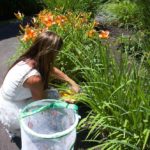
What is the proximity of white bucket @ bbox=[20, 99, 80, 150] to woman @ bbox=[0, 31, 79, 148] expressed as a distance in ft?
0.64

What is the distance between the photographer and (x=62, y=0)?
25.8ft

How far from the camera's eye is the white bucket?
3580mm

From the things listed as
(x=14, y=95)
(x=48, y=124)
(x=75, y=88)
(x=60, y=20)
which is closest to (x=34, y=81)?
(x=14, y=95)

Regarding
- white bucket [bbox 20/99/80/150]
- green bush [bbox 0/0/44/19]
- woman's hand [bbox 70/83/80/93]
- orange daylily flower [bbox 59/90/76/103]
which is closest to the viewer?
white bucket [bbox 20/99/80/150]

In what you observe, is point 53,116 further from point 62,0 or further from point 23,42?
point 62,0

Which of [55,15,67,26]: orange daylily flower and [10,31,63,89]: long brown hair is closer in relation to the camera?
[10,31,63,89]: long brown hair

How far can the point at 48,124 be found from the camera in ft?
13.3

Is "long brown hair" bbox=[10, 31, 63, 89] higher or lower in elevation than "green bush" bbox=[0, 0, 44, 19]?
higher

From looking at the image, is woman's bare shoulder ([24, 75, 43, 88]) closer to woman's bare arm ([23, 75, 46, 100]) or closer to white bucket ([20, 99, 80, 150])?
woman's bare arm ([23, 75, 46, 100])

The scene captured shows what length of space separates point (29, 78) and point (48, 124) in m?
0.47

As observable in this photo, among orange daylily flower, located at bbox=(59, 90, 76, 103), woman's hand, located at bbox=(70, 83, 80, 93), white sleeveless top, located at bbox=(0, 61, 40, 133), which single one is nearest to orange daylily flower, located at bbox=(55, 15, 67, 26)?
woman's hand, located at bbox=(70, 83, 80, 93)

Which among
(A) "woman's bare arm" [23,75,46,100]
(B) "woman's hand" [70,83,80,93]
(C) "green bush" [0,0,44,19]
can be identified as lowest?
(C) "green bush" [0,0,44,19]

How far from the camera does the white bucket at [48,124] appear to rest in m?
3.58

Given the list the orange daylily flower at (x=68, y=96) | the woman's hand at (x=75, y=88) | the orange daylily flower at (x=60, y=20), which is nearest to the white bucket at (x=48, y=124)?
the orange daylily flower at (x=68, y=96)
